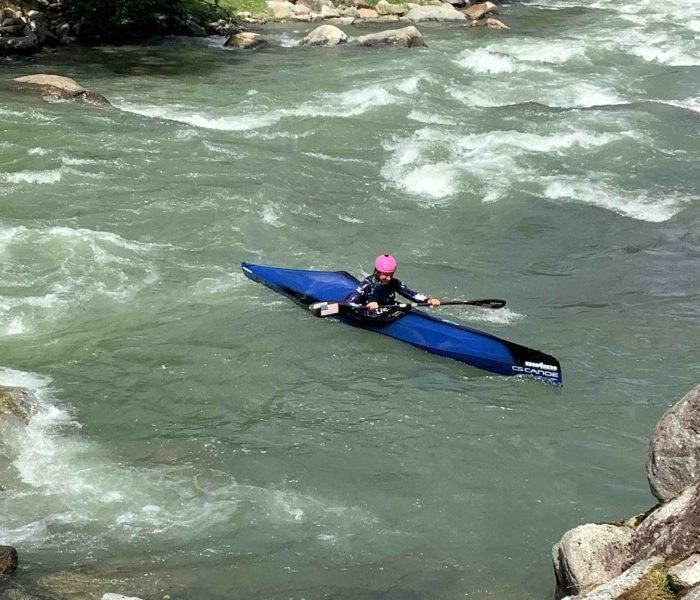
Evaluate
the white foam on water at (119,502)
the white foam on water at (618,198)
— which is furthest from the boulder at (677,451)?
the white foam on water at (618,198)

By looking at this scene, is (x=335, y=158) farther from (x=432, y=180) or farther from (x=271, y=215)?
(x=271, y=215)

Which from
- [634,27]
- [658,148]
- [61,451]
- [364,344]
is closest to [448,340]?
[364,344]

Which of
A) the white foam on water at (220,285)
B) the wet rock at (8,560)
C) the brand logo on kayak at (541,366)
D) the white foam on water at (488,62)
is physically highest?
the white foam on water at (488,62)

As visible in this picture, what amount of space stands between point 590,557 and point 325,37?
1914 centimetres

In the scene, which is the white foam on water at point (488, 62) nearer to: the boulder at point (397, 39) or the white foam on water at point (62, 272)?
the boulder at point (397, 39)

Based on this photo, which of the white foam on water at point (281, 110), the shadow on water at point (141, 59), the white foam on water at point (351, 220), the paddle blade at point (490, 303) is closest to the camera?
the paddle blade at point (490, 303)

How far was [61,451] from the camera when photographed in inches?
265

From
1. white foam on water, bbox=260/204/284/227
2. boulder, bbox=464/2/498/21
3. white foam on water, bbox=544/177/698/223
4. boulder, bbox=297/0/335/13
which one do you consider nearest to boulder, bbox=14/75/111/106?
white foam on water, bbox=260/204/284/227

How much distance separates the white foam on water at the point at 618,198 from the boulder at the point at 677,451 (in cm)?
783

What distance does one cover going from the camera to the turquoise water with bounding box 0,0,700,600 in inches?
234

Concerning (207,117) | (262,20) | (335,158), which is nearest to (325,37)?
(262,20)

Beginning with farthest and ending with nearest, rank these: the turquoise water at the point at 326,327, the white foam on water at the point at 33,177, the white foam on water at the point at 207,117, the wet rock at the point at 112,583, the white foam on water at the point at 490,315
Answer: the white foam on water at the point at 207,117
the white foam on water at the point at 33,177
the white foam on water at the point at 490,315
the turquoise water at the point at 326,327
the wet rock at the point at 112,583

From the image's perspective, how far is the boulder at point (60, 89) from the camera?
15.5 metres

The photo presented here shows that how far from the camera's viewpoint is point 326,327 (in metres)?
9.29
